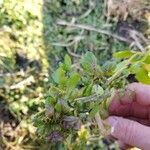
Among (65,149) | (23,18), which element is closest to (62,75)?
(65,149)

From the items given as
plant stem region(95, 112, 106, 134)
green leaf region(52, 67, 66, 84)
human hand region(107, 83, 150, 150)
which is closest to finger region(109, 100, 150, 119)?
human hand region(107, 83, 150, 150)

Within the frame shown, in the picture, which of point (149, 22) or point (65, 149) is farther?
point (149, 22)

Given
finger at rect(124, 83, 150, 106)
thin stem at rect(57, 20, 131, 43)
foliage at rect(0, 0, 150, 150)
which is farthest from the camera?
thin stem at rect(57, 20, 131, 43)

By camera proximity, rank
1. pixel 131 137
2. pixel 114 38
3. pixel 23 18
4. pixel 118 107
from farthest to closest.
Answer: pixel 114 38, pixel 23 18, pixel 118 107, pixel 131 137

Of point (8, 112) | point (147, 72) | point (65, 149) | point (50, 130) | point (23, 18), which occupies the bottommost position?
point (65, 149)

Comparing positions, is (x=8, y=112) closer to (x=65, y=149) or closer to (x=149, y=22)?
(x=65, y=149)

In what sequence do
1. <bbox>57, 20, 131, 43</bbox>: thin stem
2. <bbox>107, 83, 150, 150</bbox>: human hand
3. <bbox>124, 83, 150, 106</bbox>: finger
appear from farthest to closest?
<bbox>57, 20, 131, 43</bbox>: thin stem < <bbox>124, 83, 150, 106</bbox>: finger < <bbox>107, 83, 150, 150</bbox>: human hand

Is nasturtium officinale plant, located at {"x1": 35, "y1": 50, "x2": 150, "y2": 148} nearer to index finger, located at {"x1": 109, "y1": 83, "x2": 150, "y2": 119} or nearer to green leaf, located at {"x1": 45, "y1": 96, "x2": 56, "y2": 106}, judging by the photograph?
green leaf, located at {"x1": 45, "y1": 96, "x2": 56, "y2": 106}
